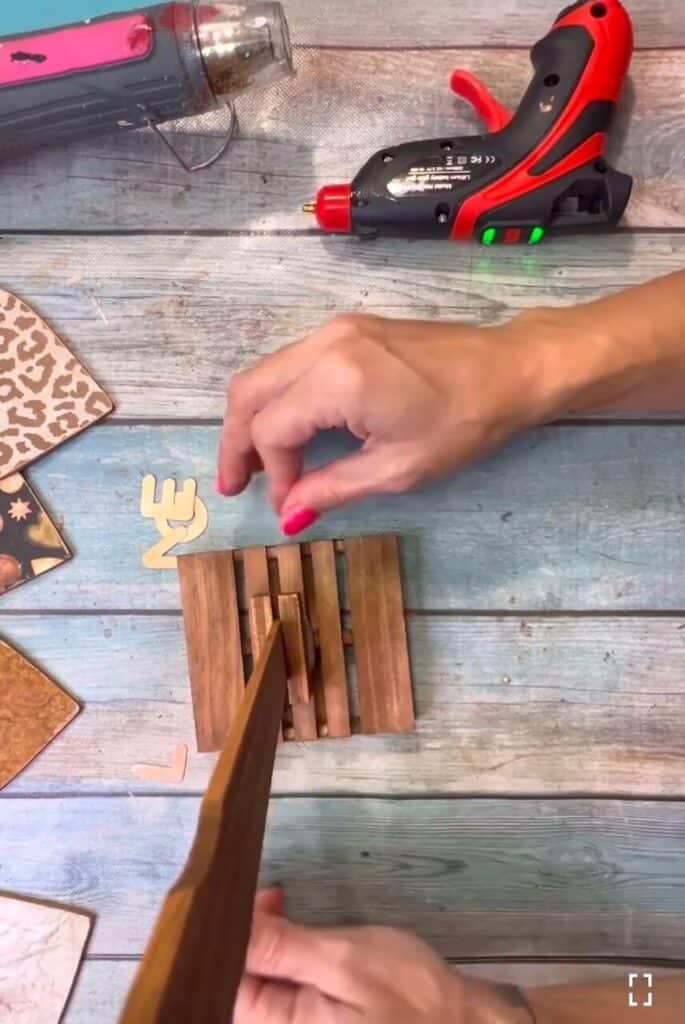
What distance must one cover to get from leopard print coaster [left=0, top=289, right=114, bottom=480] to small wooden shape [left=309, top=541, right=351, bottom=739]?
243 mm

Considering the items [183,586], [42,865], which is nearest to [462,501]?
[183,586]

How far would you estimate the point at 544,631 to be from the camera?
0.80 m

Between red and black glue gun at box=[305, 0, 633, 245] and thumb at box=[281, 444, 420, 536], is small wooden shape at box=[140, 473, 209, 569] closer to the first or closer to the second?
thumb at box=[281, 444, 420, 536]

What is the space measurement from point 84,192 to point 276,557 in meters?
0.39

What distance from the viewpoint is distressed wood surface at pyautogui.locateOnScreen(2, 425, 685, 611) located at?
2.60ft

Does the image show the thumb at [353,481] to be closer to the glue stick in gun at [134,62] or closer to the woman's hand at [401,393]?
the woman's hand at [401,393]

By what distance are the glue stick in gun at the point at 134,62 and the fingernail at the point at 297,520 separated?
375 millimetres

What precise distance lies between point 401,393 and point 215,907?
35cm

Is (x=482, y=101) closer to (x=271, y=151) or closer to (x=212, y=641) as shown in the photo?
(x=271, y=151)

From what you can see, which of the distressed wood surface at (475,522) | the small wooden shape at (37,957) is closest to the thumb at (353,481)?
the distressed wood surface at (475,522)

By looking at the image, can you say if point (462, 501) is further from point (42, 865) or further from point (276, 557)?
point (42, 865)

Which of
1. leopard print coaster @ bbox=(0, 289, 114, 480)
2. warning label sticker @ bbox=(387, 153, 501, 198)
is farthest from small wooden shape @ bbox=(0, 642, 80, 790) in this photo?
warning label sticker @ bbox=(387, 153, 501, 198)

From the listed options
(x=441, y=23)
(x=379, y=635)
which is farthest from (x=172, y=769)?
(x=441, y=23)

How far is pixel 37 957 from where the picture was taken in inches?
31.1
